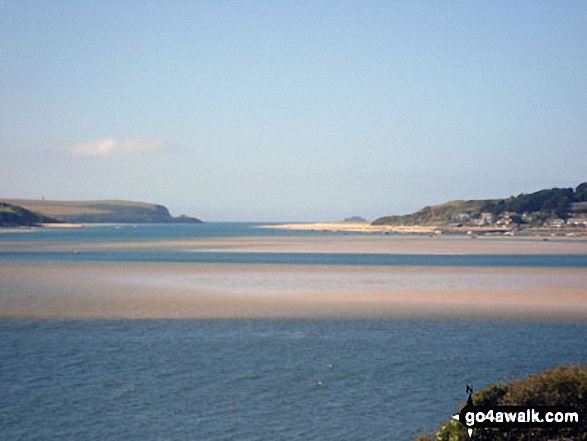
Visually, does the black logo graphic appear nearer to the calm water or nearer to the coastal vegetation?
the coastal vegetation

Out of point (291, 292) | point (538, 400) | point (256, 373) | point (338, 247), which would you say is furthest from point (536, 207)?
point (538, 400)

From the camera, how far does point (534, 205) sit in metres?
186

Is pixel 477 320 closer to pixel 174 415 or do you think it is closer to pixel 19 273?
pixel 174 415

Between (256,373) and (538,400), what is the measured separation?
1026 centimetres

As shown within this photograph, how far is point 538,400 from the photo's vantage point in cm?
988

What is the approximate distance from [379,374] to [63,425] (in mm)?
8298

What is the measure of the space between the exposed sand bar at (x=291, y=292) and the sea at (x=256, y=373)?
2811mm

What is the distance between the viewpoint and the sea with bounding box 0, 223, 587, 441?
48.7 ft

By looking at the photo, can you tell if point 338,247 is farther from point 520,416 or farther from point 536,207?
point 536,207

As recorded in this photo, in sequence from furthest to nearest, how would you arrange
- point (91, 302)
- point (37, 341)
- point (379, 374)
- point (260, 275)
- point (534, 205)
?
point (534, 205)
point (260, 275)
point (91, 302)
point (37, 341)
point (379, 374)

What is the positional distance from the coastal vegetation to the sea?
14.9 feet

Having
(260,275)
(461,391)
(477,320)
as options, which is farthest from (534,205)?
(461,391)

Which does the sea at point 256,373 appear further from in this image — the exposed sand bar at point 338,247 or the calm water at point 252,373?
the exposed sand bar at point 338,247

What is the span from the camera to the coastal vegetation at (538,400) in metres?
9.48
